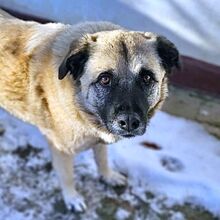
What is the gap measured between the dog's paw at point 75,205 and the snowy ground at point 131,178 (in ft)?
0.14

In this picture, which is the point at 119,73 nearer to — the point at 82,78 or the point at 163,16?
the point at 82,78

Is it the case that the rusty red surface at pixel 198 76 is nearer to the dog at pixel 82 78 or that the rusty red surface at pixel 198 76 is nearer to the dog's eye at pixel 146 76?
the dog at pixel 82 78

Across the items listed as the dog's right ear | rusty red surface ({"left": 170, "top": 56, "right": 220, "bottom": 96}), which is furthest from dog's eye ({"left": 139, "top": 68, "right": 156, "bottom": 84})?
rusty red surface ({"left": 170, "top": 56, "right": 220, "bottom": 96})

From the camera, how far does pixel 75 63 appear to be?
284 cm

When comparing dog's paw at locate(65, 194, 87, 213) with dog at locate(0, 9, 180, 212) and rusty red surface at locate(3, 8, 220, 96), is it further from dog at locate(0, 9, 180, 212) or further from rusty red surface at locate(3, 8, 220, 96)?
rusty red surface at locate(3, 8, 220, 96)

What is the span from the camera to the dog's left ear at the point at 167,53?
9.62ft

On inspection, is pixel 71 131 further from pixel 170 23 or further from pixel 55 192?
pixel 170 23

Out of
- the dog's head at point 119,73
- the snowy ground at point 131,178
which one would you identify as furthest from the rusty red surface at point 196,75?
the dog's head at point 119,73

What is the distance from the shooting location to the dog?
2.81 metres

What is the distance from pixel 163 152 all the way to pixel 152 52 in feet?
4.07

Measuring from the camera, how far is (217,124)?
4.20 metres

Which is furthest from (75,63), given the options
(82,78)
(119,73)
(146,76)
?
(146,76)

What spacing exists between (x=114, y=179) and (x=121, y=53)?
127cm

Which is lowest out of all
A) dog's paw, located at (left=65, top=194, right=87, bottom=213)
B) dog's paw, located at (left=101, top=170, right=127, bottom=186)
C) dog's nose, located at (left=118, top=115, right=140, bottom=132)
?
dog's paw, located at (left=65, top=194, right=87, bottom=213)
